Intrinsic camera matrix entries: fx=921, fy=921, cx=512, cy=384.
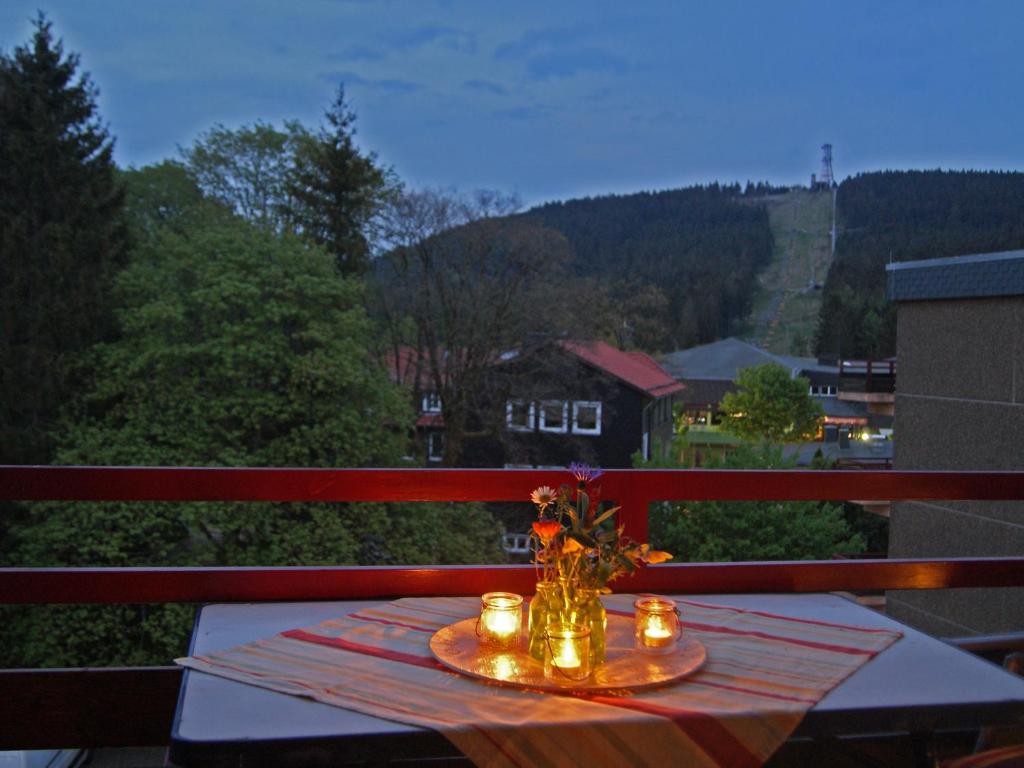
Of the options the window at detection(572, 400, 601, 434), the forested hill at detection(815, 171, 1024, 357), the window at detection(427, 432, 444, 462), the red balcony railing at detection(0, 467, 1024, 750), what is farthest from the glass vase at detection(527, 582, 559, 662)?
the window at detection(427, 432, 444, 462)

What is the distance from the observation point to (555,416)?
17.5 metres

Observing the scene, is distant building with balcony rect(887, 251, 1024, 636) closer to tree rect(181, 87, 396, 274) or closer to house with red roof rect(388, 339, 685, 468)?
house with red roof rect(388, 339, 685, 468)

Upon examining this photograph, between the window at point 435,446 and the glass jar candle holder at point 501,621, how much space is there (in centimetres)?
1629

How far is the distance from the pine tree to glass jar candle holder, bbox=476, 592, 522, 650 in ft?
52.3

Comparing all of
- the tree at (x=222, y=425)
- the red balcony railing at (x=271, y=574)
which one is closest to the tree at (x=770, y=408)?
the tree at (x=222, y=425)

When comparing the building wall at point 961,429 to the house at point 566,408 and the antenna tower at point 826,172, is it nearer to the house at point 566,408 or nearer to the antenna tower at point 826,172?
the house at point 566,408

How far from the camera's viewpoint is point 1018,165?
38.7 ft

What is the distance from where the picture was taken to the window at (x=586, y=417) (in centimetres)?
1767

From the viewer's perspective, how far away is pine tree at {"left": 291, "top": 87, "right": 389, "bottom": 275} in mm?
17094

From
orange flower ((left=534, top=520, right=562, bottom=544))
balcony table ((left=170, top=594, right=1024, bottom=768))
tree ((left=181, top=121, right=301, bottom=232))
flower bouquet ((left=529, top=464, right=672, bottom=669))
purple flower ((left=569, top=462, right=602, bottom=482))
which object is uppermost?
tree ((left=181, top=121, right=301, bottom=232))

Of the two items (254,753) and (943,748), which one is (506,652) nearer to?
(254,753)

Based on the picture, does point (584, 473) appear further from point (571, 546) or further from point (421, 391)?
point (421, 391)

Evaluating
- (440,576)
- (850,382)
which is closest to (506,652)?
(440,576)

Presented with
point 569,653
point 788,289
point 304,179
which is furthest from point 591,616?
point 788,289
